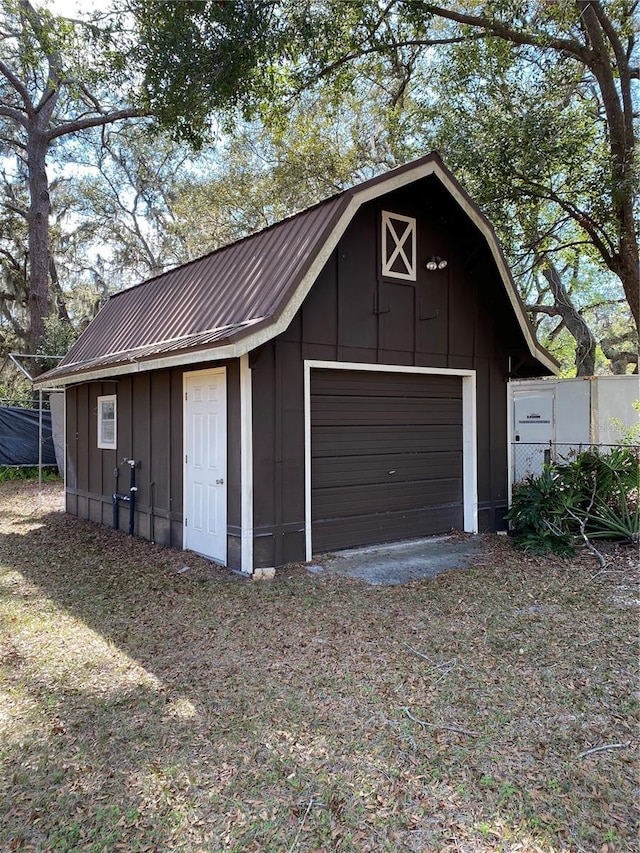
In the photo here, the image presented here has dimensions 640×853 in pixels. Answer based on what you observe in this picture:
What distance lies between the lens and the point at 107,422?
28.2ft

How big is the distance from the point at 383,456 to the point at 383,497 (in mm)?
507

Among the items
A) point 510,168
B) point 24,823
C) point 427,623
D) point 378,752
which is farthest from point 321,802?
point 510,168

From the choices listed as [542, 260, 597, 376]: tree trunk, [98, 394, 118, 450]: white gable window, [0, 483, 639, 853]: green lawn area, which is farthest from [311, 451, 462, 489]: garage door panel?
[542, 260, 597, 376]: tree trunk

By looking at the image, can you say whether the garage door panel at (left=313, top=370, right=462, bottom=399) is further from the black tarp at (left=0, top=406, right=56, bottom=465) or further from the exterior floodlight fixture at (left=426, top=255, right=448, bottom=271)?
the black tarp at (left=0, top=406, right=56, bottom=465)

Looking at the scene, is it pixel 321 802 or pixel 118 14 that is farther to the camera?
pixel 118 14

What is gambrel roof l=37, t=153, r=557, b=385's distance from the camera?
5238 millimetres

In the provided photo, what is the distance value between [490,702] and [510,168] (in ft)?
28.0

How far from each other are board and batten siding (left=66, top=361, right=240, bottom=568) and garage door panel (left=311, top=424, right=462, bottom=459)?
1.13 metres

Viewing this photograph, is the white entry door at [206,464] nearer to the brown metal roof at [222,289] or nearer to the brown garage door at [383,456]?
the brown metal roof at [222,289]

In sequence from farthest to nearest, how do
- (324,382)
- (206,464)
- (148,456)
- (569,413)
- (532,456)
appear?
1. (532,456)
2. (569,413)
3. (148,456)
4. (324,382)
5. (206,464)

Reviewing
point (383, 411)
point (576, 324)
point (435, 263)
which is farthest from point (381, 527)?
point (576, 324)

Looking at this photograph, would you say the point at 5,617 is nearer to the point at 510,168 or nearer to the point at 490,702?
the point at 490,702

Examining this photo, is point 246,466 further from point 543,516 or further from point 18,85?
point 18,85

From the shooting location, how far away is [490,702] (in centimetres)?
324
